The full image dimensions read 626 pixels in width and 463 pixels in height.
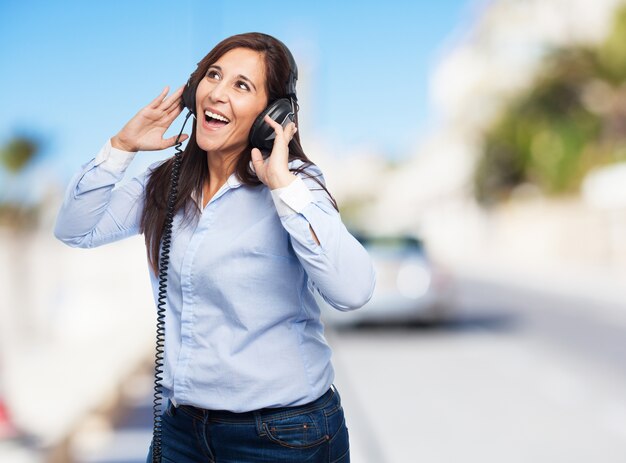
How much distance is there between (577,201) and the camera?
45.7 metres

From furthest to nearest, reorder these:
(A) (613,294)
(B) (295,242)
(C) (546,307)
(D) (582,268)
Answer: (D) (582,268)
(A) (613,294)
(C) (546,307)
(B) (295,242)

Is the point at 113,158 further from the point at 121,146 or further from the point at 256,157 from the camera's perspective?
the point at 256,157

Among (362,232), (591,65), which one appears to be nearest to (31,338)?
(362,232)

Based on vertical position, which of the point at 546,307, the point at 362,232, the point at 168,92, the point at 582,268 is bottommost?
the point at 582,268

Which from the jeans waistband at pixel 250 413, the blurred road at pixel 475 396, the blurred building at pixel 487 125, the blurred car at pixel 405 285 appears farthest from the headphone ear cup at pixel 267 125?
the blurred building at pixel 487 125

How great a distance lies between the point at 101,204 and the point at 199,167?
0.74 feet

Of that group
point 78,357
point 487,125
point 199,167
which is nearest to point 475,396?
point 78,357

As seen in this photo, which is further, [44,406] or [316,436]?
[44,406]

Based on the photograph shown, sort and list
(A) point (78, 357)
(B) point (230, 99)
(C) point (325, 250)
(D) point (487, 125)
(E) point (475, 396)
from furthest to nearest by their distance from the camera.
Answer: (D) point (487, 125) → (E) point (475, 396) → (A) point (78, 357) → (B) point (230, 99) → (C) point (325, 250)

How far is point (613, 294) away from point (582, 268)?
51.9 ft

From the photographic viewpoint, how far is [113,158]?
2.27 meters

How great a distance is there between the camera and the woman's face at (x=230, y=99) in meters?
2.23

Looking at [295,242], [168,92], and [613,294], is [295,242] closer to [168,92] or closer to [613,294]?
[168,92]

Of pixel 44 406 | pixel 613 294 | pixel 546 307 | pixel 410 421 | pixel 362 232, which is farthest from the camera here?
pixel 613 294
